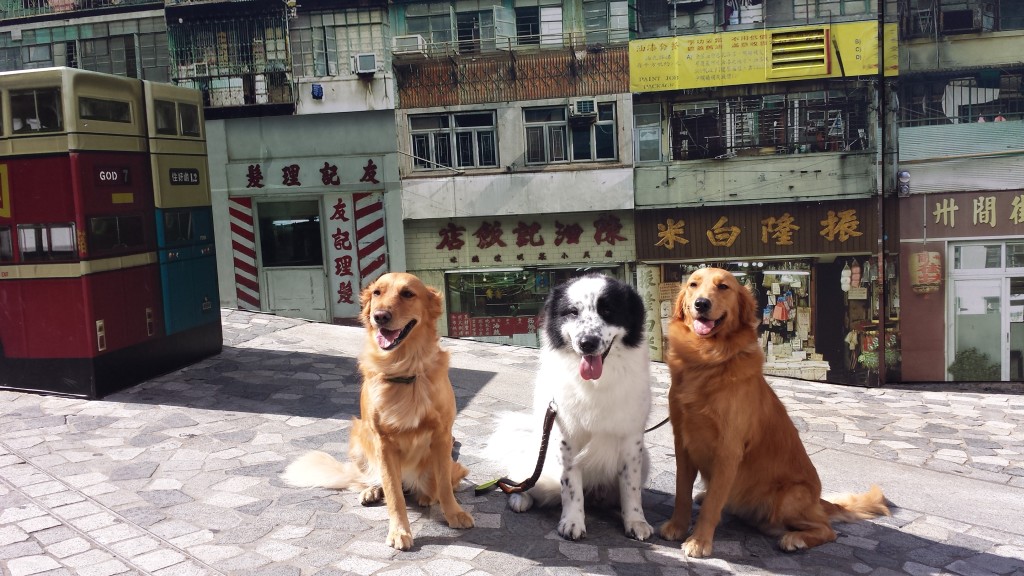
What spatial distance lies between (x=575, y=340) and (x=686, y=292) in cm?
63

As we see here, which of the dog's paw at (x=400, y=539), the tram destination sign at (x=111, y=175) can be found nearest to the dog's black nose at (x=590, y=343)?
the dog's paw at (x=400, y=539)

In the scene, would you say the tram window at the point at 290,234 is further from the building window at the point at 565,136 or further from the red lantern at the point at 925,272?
the red lantern at the point at 925,272

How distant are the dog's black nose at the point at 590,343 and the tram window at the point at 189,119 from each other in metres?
6.17

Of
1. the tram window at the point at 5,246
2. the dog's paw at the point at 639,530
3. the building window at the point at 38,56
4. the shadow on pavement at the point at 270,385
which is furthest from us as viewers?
the building window at the point at 38,56

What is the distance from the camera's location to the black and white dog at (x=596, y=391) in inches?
147

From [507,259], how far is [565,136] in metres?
2.16

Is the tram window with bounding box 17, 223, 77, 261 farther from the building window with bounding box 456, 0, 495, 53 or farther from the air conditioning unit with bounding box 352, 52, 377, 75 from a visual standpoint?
the building window with bounding box 456, 0, 495, 53

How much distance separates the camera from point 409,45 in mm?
11797

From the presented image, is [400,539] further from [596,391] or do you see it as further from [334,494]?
[596,391]

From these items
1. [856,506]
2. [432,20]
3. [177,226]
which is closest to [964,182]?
[432,20]

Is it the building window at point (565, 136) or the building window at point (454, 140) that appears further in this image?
the building window at point (454, 140)

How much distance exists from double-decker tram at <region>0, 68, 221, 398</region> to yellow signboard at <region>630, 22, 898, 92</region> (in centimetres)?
702

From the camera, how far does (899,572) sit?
3617mm

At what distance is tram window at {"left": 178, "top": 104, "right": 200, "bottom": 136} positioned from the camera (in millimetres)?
8094
